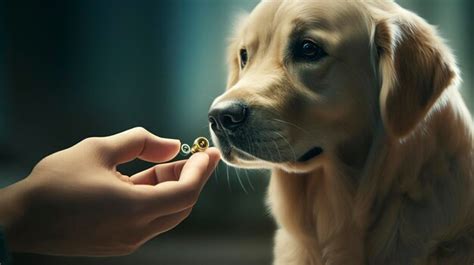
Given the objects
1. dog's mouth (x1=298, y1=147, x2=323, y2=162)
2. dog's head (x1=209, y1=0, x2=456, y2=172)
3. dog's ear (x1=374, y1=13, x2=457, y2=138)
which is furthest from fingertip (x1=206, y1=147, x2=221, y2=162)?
dog's ear (x1=374, y1=13, x2=457, y2=138)

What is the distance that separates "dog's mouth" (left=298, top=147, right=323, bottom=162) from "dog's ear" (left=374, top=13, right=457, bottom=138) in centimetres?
11

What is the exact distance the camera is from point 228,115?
0.72m

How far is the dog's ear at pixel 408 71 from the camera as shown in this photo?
2.44ft

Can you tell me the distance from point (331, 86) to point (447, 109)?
0.17m

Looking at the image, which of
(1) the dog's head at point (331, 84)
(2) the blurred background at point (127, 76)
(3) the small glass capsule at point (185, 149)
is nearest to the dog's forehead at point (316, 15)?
(1) the dog's head at point (331, 84)

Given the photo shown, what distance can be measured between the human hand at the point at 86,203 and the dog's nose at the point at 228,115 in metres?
0.07

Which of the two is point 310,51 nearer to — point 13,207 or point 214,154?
point 214,154

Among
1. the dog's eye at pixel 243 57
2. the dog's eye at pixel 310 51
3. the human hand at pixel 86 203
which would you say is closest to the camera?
the human hand at pixel 86 203

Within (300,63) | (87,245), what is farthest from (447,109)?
(87,245)

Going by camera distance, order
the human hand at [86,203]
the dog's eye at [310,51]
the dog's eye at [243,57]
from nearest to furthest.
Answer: the human hand at [86,203], the dog's eye at [310,51], the dog's eye at [243,57]

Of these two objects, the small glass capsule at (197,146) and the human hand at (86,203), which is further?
the small glass capsule at (197,146)

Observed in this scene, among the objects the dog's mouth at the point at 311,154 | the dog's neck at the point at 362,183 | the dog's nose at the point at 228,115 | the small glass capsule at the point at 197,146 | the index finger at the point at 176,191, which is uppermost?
the dog's nose at the point at 228,115

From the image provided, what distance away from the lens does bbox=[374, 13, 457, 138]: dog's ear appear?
0.74 m

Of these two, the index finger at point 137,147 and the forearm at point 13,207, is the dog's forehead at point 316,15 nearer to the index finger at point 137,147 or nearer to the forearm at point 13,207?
the index finger at point 137,147
